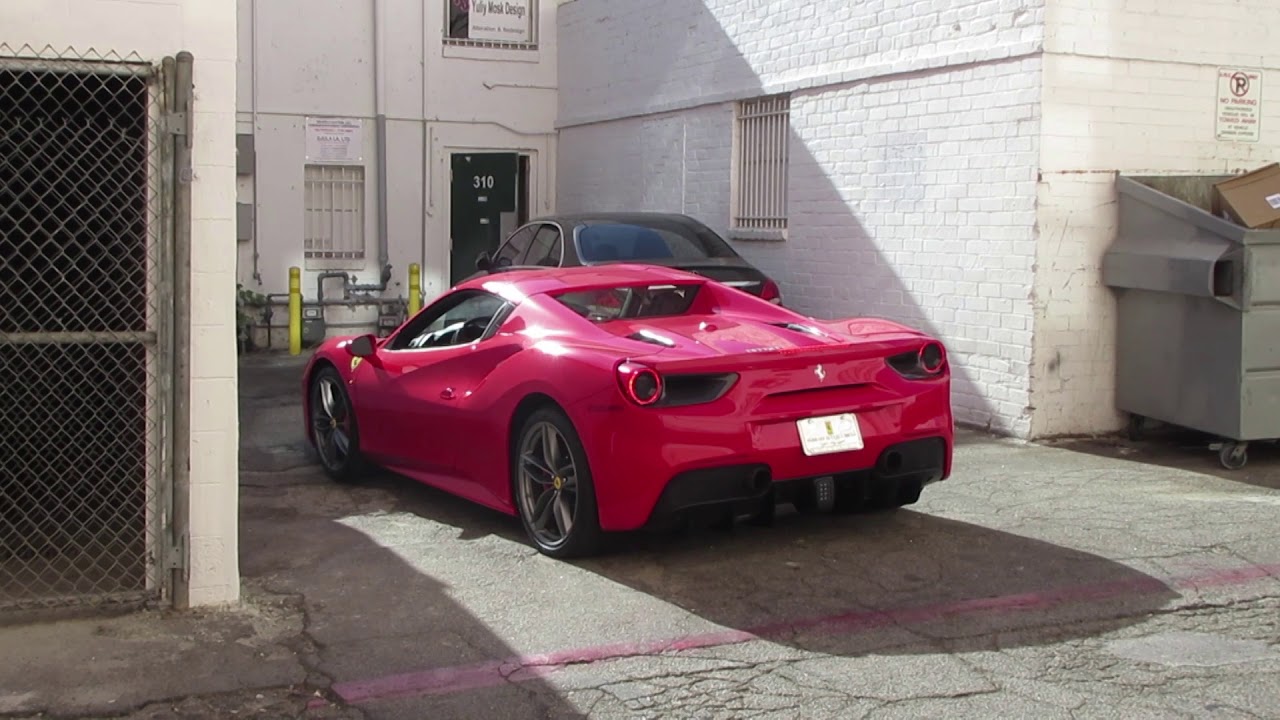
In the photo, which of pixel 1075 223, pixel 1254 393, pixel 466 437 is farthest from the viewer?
pixel 1075 223

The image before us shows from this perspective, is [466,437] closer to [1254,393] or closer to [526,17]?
[1254,393]

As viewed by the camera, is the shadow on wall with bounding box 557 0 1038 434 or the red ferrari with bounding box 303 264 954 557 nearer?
the red ferrari with bounding box 303 264 954 557

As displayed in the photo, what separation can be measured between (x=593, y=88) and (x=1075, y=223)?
317 inches

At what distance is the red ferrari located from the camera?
19.9 ft

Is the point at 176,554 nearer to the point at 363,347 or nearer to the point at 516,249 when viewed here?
the point at 363,347

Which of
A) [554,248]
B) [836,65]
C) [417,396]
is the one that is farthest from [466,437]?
[836,65]

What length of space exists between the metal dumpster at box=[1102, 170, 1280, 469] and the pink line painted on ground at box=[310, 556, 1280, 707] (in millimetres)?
2586

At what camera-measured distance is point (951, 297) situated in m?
10.6

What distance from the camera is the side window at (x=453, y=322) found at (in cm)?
749

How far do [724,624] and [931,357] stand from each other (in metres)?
1.85

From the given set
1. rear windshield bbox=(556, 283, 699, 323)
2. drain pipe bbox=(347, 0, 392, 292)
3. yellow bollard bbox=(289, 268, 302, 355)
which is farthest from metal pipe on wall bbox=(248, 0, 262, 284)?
rear windshield bbox=(556, 283, 699, 323)

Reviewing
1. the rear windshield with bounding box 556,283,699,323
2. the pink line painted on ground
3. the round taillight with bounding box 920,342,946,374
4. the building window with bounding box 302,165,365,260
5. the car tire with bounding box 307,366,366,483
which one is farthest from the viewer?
the building window with bounding box 302,165,365,260

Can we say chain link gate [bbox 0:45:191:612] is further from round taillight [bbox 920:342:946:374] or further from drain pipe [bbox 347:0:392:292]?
drain pipe [bbox 347:0:392:292]

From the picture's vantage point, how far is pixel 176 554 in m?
5.62
